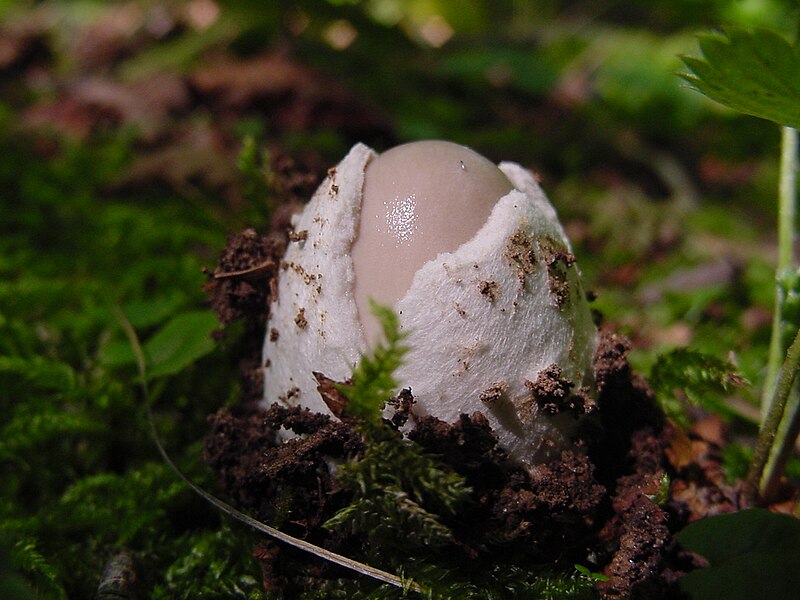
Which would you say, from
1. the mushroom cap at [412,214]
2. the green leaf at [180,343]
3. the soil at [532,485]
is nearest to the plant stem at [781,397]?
the soil at [532,485]

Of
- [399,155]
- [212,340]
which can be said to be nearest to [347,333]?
[399,155]

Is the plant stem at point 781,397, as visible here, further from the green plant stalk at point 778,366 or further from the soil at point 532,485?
the soil at point 532,485

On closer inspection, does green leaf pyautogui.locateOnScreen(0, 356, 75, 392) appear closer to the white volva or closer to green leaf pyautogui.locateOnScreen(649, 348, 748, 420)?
the white volva

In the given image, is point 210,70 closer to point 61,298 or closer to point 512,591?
point 61,298

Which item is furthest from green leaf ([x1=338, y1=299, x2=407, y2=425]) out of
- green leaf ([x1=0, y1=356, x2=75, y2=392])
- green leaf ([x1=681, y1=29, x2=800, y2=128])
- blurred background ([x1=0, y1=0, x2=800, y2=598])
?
green leaf ([x1=0, y1=356, x2=75, y2=392])

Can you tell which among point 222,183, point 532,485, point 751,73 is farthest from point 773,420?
point 222,183

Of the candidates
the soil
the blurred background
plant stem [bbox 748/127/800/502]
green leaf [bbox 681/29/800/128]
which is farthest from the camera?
the blurred background
